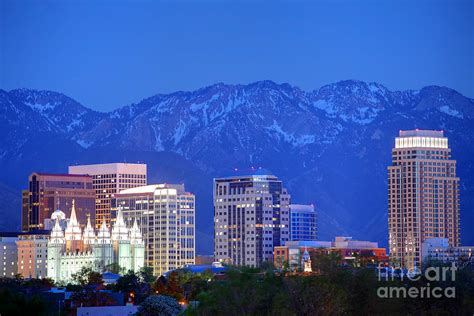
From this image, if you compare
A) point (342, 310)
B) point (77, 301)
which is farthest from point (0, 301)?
point (77, 301)

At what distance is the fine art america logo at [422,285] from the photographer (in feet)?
396

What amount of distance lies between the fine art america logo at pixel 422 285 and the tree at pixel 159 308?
29839 mm

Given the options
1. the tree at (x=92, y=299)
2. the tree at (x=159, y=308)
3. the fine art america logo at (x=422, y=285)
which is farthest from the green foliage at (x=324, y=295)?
the tree at (x=92, y=299)

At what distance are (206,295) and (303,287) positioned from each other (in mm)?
14213

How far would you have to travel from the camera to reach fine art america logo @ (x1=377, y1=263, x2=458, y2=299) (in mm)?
120562

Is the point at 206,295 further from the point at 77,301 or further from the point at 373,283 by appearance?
the point at 77,301

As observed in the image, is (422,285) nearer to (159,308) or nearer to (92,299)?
(159,308)

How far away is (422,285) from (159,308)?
1495 inches

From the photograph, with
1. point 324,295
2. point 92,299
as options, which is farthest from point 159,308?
point 324,295

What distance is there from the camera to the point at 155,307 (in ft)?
510

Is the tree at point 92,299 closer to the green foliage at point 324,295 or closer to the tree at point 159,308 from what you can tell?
the tree at point 159,308

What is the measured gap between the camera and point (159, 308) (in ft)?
508

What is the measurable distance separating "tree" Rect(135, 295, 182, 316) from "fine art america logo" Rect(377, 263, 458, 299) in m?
29.8

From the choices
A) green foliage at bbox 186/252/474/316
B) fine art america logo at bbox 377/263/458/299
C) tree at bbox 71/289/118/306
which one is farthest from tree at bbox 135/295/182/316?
fine art america logo at bbox 377/263/458/299
